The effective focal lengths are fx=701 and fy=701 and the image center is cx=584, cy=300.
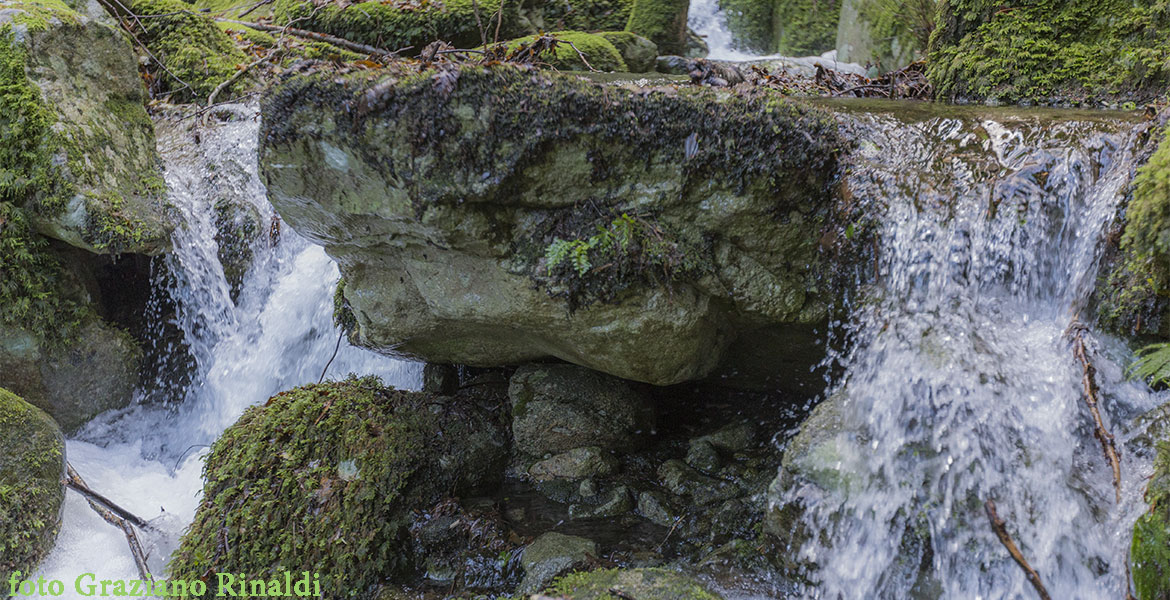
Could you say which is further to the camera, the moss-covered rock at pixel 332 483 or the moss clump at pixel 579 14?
the moss clump at pixel 579 14

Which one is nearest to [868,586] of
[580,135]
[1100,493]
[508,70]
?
[1100,493]

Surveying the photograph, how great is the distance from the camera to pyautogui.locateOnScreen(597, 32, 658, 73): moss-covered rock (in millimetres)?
8109

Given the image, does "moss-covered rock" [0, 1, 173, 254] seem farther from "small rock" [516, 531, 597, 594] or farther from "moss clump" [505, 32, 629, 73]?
"small rock" [516, 531, 597, 594]

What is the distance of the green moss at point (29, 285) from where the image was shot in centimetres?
519

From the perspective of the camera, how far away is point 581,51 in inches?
290

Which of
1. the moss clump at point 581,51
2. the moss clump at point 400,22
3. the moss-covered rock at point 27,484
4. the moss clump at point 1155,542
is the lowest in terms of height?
the moss-covered rock at point 27,484

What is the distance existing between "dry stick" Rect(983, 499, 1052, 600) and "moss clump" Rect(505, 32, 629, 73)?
561 cm

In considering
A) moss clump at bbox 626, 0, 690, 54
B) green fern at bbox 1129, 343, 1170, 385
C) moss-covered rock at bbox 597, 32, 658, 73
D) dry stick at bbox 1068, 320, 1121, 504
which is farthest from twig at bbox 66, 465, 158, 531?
moss clump at bbox 626, 0, 690, 54

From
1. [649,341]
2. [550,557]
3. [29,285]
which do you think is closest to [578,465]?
[550,557]

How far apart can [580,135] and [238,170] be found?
4.16 m

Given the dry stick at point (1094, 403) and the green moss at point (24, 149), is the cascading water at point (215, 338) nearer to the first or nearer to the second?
the green moss at point (24, 149)

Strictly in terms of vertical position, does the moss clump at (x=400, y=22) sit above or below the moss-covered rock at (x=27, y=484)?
above

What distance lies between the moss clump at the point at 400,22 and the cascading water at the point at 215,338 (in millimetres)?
2814

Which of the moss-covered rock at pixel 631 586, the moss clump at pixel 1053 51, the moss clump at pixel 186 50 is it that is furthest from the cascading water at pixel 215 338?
the moss clump at pixel 1053 51
